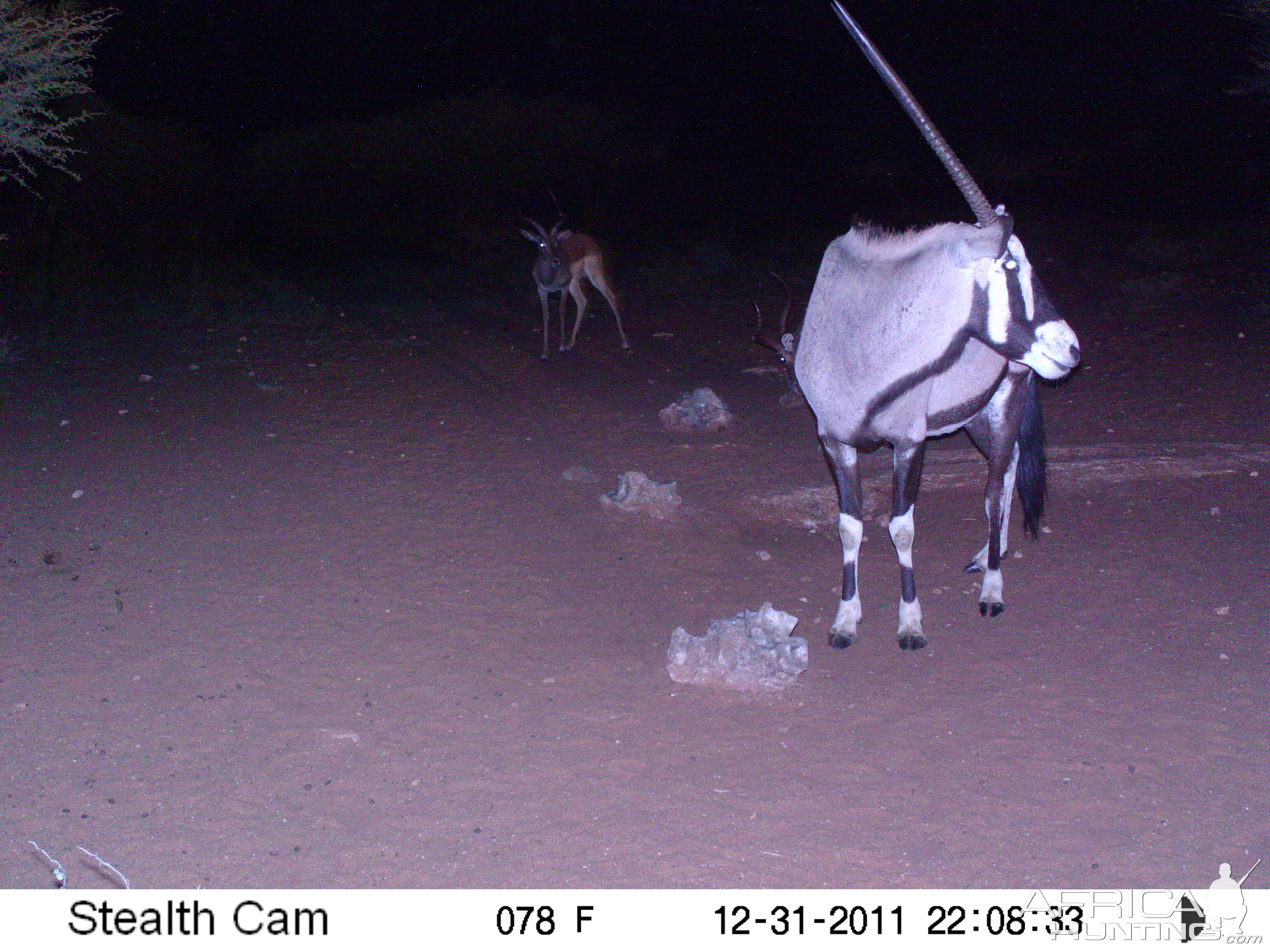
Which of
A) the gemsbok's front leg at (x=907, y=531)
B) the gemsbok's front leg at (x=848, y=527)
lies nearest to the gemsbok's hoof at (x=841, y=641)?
the gemsbok's front leg at (x=848, y=527)

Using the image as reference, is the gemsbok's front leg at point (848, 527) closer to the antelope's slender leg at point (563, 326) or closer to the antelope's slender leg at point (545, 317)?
the antelope's slender leg at point (545, 317)

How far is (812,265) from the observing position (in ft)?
54.1

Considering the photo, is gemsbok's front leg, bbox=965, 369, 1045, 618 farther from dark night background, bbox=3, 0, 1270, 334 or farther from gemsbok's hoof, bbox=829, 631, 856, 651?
dark night background, bbox=3, 0, 1270, 334

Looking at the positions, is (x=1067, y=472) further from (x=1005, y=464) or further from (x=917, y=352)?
(x=917, y=352)

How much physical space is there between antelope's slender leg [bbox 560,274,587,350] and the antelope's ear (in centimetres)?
745

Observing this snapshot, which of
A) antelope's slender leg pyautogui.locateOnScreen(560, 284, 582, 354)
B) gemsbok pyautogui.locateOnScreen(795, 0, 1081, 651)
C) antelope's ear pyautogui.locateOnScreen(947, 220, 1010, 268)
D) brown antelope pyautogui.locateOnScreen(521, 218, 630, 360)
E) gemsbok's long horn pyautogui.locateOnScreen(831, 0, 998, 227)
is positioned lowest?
antelope's slender leg pyautogui.locateOnScreen(560, 284, 582, 354)

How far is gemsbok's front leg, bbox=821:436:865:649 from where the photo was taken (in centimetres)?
527

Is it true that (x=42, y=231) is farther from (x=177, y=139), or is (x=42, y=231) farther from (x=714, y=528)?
(x=714, y=528)

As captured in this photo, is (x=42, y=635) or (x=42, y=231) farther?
(x=42, y=231)

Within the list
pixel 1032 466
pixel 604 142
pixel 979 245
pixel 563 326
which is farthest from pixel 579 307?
pixel 604 142

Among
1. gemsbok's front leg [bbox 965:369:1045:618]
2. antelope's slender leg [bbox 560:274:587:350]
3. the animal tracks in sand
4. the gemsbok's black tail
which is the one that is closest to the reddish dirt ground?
the animal tracks in sand

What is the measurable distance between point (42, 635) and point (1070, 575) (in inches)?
205

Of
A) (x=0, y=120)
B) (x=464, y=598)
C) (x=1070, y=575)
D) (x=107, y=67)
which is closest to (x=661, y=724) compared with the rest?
(x=464, y=598)

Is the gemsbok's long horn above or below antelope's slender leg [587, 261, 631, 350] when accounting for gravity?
above
